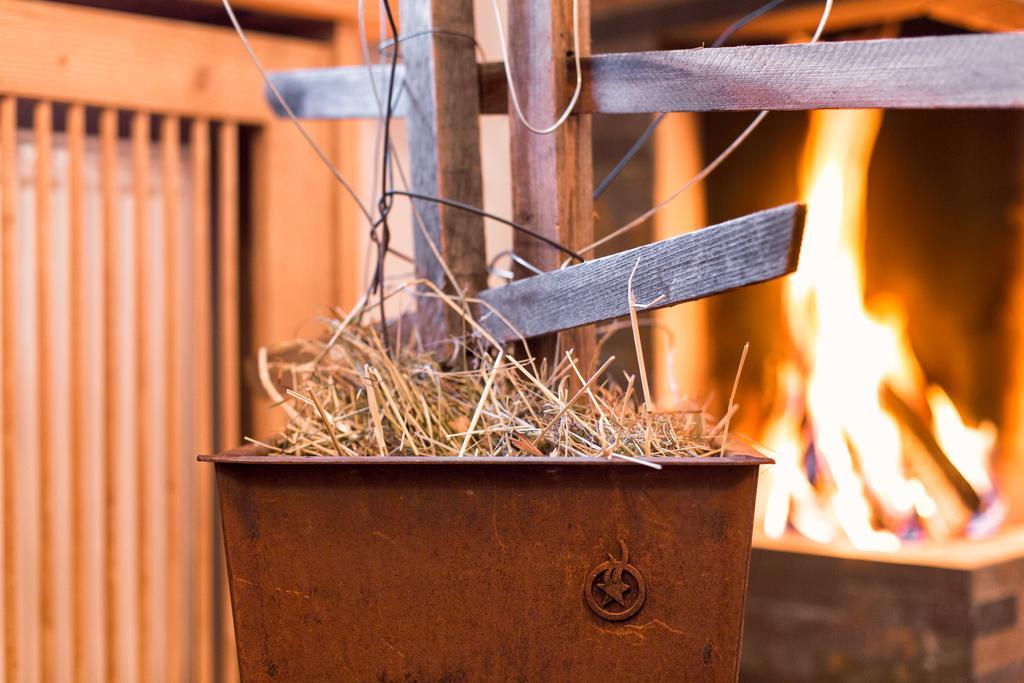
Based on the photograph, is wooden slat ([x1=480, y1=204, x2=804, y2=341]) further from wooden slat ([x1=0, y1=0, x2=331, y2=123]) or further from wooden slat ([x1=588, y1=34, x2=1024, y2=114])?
wooden slat ([x1=0, y1=0, x2=331, y2=123])

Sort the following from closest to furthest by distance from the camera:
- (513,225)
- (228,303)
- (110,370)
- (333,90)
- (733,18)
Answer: (513,225) < (333,90) < (110,370) < (228,303) < (733,18)

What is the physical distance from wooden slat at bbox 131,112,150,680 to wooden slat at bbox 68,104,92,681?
0.25ft

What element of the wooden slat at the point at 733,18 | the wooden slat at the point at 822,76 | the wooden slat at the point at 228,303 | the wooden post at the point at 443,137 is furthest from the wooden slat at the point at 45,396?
the wooden slat at the point at 733,18

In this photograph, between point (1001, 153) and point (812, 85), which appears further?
point (1001, 153)

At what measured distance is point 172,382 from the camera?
1604 millimetres

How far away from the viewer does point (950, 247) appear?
7.64ft

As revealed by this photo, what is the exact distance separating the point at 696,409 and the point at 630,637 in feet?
0.85

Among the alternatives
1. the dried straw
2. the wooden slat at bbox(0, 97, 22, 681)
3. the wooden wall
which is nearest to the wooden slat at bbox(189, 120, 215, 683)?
the wooden wall

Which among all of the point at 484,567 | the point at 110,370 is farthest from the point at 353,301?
the point at 484,567

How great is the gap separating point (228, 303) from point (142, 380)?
0.56ft

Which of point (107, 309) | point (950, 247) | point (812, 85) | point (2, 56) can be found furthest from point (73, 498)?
point (950, 247)

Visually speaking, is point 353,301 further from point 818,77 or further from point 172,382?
point 818,77

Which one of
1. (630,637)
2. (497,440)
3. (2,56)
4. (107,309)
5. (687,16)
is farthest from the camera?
(687,16)

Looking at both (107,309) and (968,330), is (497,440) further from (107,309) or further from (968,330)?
(968,330)
